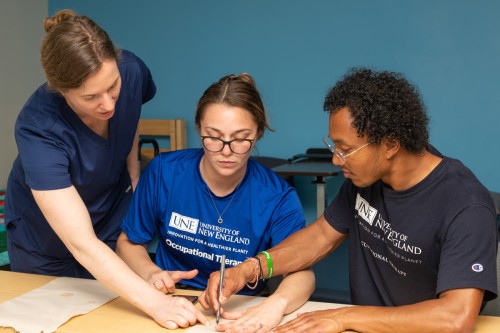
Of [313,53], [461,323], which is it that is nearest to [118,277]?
[461,323]

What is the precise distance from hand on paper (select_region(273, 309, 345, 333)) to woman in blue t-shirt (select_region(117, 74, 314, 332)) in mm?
220

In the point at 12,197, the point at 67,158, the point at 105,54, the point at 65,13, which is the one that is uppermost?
the point at 65,13

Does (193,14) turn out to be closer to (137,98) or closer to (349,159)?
(137,98)

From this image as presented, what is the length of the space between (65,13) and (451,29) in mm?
2555

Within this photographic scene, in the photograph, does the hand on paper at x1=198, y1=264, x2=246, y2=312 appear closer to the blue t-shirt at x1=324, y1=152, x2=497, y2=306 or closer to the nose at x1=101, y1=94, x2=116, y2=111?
the blue t-shirt at x1=324, y1=152, x2=497, y2=306

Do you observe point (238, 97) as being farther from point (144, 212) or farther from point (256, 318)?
point (256, 318)

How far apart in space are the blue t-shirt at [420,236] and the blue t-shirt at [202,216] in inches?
6.7

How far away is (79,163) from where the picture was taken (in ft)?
5.47

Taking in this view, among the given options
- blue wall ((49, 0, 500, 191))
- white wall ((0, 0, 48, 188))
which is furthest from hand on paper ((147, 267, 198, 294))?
white wall ((0, 0, 48, 188))

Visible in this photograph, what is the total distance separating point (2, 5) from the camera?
13.1 feet

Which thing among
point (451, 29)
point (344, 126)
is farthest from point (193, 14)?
point (344, 126)

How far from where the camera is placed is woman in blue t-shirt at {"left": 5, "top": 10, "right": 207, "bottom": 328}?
1395 mm

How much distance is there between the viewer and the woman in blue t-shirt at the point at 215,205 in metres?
1.64

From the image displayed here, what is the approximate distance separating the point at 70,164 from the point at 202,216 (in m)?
0.42
